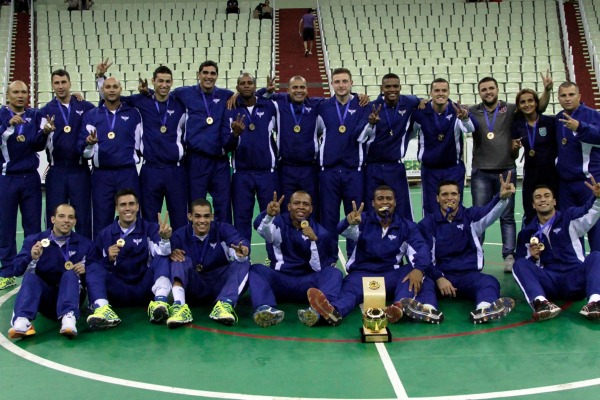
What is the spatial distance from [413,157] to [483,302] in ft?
31.1

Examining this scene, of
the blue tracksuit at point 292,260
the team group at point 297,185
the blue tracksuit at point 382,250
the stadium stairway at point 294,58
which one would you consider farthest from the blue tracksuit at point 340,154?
the stadium stairway at point 294,58

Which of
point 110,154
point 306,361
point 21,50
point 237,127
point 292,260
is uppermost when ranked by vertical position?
point 21,50

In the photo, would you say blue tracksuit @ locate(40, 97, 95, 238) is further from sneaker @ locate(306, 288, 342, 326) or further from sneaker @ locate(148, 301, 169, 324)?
sneaker @ locate(306, 288, 342, 326)

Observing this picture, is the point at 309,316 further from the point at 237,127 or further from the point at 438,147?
the point at 438,147

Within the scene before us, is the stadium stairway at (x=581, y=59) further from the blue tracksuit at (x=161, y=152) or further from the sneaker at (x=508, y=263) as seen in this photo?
the blue tracksuit at (x=161, y=152)

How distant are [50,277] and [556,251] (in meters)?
4.64

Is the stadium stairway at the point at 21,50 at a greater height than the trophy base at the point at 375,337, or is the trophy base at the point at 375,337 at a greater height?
the stadium stairway at the point at 21,50

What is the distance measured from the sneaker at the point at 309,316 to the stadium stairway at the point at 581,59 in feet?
52.0

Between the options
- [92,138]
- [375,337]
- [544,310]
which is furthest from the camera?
[92,138]

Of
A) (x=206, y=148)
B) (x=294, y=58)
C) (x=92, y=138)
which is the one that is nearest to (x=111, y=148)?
(x=92, y=138)

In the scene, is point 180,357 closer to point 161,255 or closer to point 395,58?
point 161,255

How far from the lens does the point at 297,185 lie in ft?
28.0

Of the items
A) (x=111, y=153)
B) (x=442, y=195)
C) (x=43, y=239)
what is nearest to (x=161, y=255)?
(x=43, y=239)

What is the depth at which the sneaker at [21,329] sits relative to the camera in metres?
6.29
